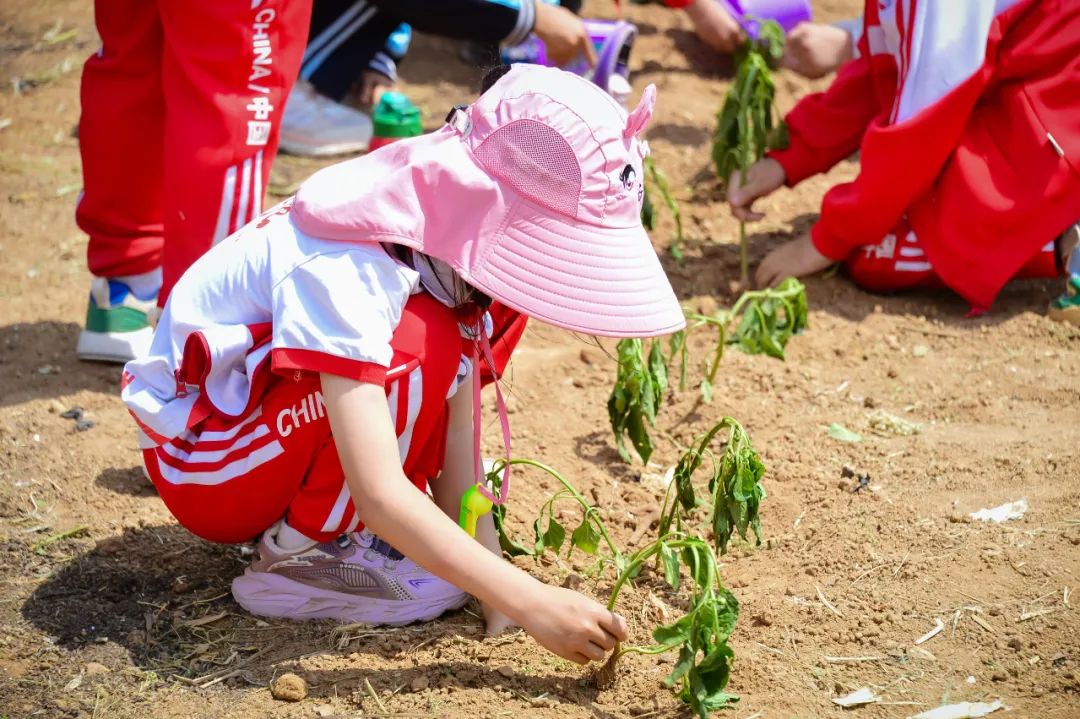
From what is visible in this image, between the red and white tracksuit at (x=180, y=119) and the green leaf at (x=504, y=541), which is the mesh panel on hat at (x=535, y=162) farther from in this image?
the red and white tracksuit at (x=180, y=119)

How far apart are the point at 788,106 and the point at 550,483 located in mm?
2381

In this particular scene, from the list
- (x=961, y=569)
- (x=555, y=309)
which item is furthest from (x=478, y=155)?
(x=961, y=569)

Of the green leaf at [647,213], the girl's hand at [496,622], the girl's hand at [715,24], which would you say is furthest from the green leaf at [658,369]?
the girl's hand at [715,24]

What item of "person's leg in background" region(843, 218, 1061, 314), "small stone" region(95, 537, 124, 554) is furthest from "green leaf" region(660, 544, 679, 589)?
"person's leg in background" region(843, 218, 1061, 314)

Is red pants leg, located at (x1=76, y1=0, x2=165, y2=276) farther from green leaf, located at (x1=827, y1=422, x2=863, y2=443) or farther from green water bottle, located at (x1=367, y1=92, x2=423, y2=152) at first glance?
green leaf, located at (x1=827, y1=422, x2=863, y2=443)

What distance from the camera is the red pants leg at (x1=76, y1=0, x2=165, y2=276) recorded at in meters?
2.46

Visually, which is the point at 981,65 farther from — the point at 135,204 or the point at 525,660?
the point at 135,204

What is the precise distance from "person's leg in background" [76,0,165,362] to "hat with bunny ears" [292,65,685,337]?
1108mm

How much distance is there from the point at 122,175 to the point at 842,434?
1674 millimetres

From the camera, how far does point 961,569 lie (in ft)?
6.45

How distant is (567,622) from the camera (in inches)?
62.1

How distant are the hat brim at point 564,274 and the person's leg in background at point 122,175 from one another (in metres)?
1.28

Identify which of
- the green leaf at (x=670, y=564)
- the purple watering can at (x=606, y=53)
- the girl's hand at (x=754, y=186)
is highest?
the purple watering can at (x=606, y=53)

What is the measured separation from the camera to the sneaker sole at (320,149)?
12.6ft
